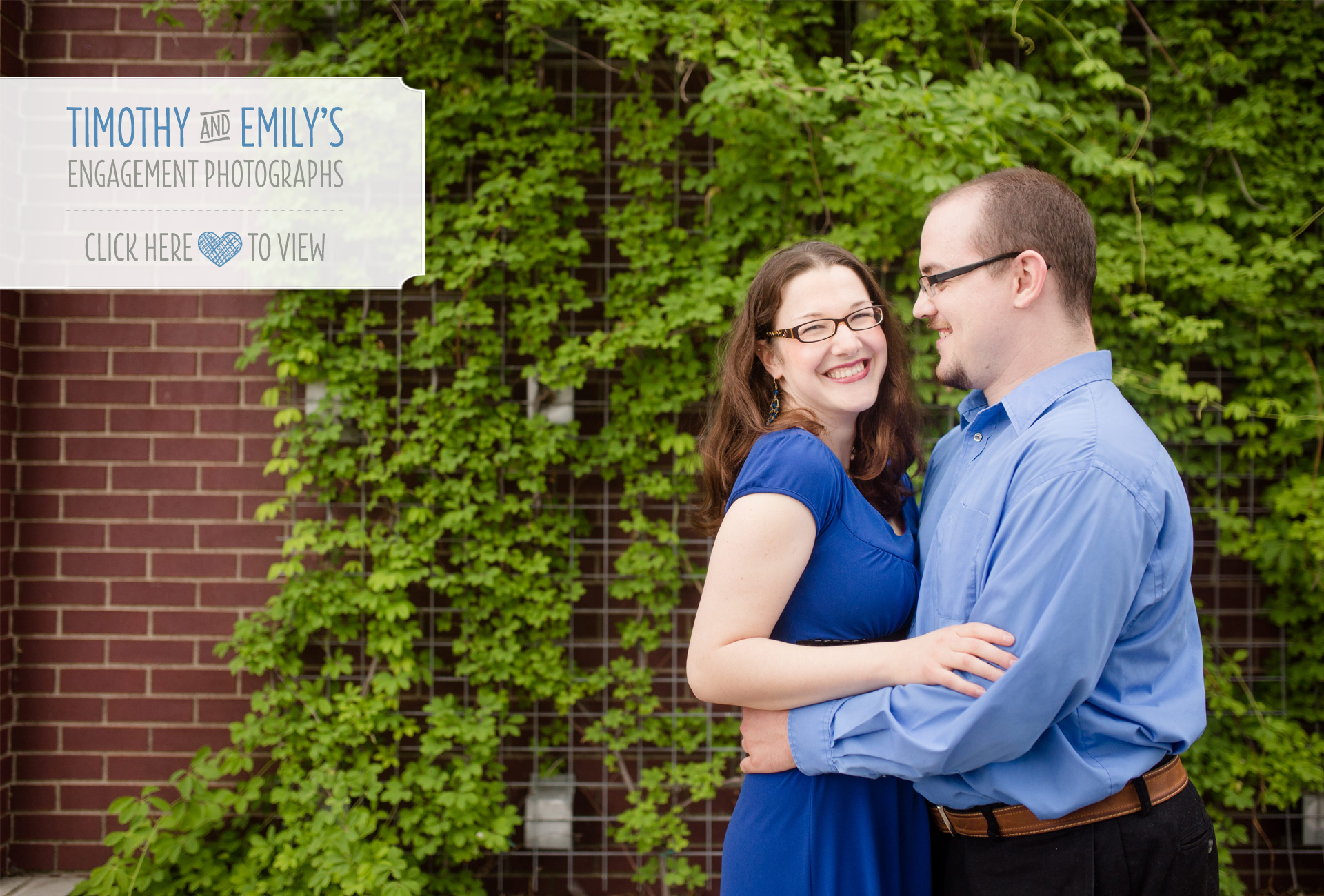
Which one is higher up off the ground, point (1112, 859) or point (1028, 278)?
point (1028, 278)

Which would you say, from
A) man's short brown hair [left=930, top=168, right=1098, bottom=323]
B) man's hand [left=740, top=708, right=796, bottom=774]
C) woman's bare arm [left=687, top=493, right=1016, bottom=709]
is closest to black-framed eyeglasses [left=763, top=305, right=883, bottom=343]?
man's short brown hair [left=930, top=168, right=1098, bottom=323]

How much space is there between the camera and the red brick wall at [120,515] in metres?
3.32

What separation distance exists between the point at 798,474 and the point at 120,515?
304 centimetres

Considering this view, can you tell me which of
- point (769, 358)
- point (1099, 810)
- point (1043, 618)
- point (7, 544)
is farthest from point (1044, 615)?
point (7, 544)

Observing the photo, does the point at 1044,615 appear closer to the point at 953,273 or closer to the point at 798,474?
the point at 798,474

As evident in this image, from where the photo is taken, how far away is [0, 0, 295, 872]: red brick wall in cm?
332

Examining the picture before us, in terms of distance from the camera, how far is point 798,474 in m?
1.56

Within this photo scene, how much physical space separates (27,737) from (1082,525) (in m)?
3.93

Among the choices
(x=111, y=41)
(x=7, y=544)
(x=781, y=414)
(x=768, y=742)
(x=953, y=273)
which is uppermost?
(x=111, y=41)

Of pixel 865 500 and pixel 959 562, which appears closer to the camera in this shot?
Result: pixel 959 562

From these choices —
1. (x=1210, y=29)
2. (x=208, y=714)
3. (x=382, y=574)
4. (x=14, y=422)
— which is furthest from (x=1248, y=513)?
(x=14, y=422)

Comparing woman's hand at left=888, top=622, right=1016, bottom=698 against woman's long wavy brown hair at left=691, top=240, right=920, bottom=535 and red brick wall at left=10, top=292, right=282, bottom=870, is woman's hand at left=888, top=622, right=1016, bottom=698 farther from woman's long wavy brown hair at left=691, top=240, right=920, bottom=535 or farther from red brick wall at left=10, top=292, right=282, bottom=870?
red brick wall at left=10, top=292, right=282, bottom=870

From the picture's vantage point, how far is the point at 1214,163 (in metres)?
3.29

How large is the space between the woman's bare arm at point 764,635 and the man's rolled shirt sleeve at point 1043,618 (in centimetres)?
10
